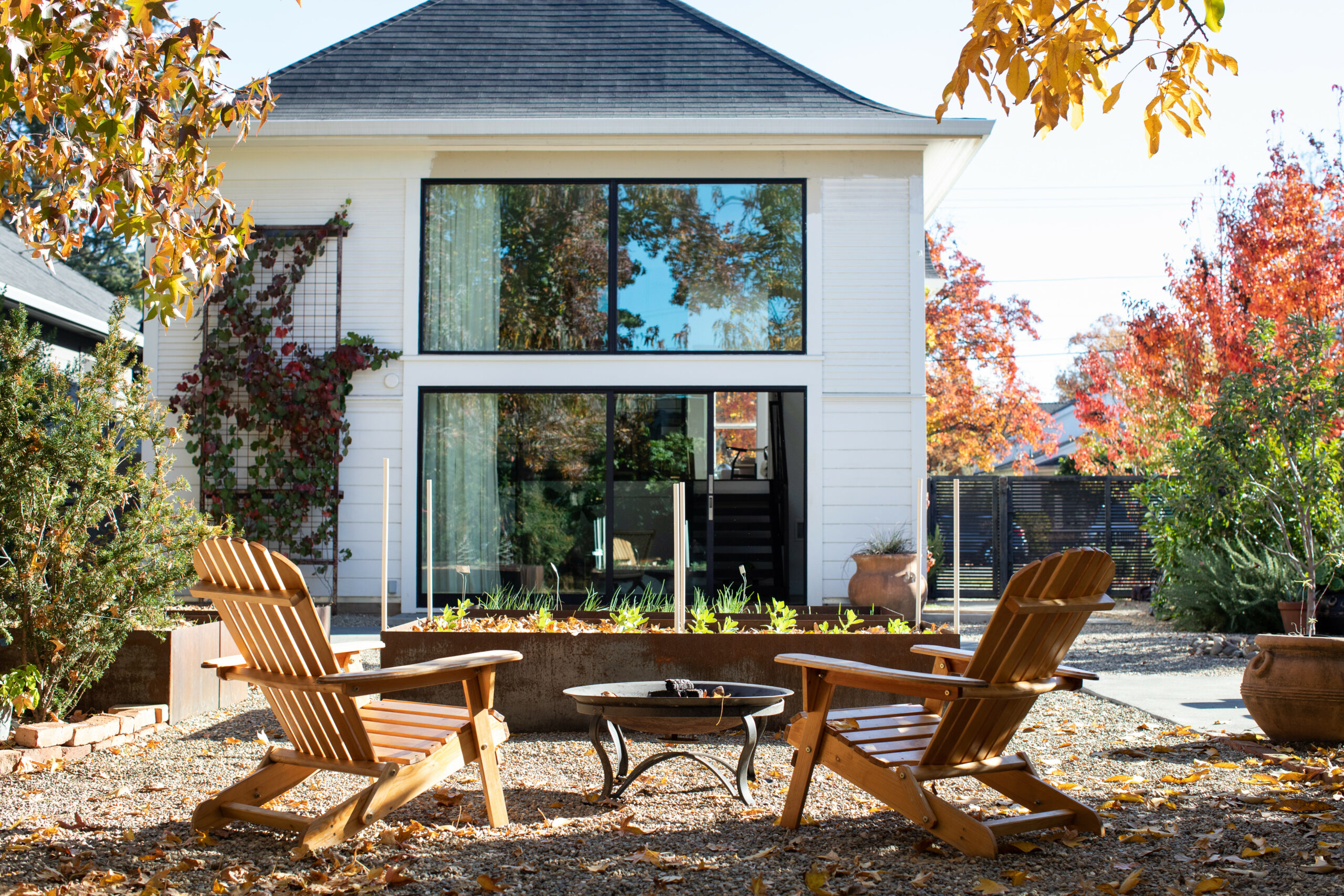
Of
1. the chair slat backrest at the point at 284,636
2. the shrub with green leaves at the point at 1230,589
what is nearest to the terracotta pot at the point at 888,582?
the shrub with green leaves at the point at 1230,589

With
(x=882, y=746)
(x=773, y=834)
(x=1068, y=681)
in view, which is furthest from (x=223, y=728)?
(x=1068, y=681)

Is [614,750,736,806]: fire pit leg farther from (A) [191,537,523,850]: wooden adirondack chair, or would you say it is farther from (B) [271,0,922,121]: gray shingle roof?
(B) [271,0,922,121]: gray shingle roof

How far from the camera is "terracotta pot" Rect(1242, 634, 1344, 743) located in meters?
4.42

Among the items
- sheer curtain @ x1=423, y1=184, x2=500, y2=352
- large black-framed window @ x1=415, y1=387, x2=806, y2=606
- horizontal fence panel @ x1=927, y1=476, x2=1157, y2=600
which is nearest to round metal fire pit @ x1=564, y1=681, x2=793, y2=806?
large black-framed window @ x1=415, y1=387, x2=806, y2=606

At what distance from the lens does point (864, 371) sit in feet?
32.0

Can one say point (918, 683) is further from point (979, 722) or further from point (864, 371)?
point (864, 371)

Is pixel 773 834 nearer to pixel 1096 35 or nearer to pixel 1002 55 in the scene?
pixel 1002 55

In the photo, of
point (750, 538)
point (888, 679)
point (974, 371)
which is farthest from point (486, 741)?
point (974, 371)

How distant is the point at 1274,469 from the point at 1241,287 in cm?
549

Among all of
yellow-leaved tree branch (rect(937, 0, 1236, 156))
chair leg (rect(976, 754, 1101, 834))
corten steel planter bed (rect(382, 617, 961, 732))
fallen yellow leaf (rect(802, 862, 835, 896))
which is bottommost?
fallen yellow leaf (rect(802, 862, 835, 896))

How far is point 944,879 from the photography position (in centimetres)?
280

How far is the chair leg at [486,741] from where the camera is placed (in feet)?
10.9

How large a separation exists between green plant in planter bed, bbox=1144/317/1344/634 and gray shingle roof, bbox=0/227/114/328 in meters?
10.3

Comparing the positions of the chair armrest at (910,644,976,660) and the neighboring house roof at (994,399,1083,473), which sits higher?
the neighboring house roof at (994,399,1083,473)
